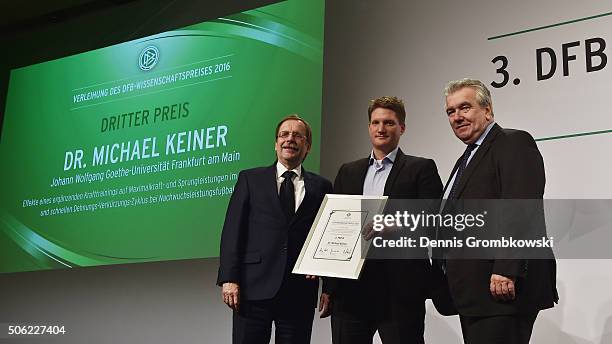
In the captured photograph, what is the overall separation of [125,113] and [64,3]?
136cm

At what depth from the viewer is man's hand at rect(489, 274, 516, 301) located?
194cm

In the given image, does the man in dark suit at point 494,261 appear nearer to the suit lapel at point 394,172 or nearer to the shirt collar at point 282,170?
the suit lapel at point 394,172

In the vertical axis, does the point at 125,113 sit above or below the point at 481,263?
above

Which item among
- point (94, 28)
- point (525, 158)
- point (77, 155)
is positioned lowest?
point (525, 158)

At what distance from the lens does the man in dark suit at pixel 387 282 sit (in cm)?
229

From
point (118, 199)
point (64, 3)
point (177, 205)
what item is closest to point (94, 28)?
point (64, 3)

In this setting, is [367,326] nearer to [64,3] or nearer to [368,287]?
[368,287]

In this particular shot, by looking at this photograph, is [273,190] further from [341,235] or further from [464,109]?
[464,109]

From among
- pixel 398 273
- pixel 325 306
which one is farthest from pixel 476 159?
pixel 325 306

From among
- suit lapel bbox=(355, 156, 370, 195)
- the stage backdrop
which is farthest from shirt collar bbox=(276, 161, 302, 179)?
the stage backdrop

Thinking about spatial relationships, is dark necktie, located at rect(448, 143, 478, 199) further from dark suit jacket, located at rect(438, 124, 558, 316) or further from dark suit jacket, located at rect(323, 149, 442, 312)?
dark suit jacket, located at rect(323, 149, 442, 312)

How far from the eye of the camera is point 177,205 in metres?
3.72

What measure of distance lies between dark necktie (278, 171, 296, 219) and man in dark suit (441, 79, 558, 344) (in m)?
0.68

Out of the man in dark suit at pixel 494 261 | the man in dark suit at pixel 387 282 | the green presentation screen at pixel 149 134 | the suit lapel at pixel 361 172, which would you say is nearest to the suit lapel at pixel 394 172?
the man in dark suit at pixel 387 282
